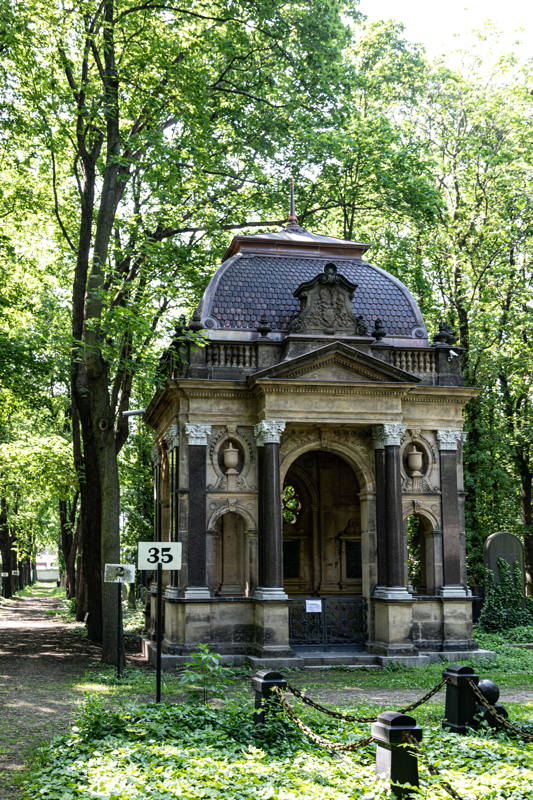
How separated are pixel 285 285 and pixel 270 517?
19.4ft

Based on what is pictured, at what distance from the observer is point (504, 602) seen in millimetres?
24609

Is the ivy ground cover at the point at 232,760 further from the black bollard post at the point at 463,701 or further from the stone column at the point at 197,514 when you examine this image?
the stone column at the point at 197,514

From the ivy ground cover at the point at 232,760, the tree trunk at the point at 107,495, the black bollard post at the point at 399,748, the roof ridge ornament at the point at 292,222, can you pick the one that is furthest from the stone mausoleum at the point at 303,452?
the black bollard post at the point at 399,748

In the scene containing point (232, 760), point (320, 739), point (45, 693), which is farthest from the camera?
point (45, 693)

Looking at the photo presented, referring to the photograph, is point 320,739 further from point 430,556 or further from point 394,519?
point 430,556

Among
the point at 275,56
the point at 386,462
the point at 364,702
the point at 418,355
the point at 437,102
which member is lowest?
the point at 364,702

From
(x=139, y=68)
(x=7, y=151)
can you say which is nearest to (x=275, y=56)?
(x=139, y=68)

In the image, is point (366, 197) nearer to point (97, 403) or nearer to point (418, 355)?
point (418, 355)

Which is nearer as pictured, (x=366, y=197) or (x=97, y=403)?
(x=97, y=403)

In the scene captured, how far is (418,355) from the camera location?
66.8ft

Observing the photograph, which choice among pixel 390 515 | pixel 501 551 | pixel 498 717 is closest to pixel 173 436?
pixel 390 515

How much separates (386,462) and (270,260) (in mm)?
6083

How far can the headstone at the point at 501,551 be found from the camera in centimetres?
2489

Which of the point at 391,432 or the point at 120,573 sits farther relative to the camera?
the point at 391,432
